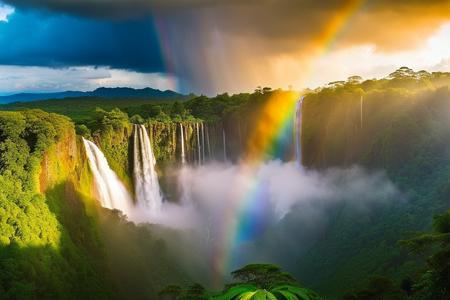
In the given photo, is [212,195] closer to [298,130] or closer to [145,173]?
[145,173]

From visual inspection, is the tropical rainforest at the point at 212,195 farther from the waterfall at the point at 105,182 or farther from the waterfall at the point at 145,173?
the waterfall at the point at 145,173

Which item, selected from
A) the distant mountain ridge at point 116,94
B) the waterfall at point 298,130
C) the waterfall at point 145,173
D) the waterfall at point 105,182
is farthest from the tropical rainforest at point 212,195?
the distant mountain ridge at point 116,94

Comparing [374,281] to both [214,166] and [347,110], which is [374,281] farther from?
[214,166]

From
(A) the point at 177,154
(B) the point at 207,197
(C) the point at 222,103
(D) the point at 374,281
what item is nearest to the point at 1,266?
(D) the point at 374,281

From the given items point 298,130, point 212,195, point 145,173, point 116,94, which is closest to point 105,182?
point 145,173

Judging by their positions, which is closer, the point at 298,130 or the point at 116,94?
the point at 298,130
